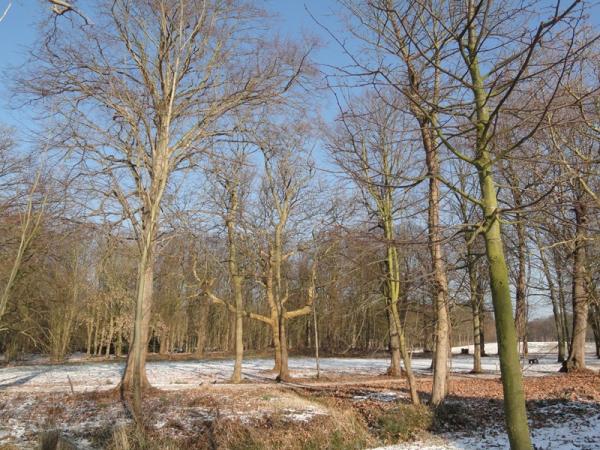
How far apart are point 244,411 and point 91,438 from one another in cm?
327

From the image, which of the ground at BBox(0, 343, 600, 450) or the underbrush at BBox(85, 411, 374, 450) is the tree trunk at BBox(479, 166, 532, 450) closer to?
the ground at BBox(0, 343, 600, 450)

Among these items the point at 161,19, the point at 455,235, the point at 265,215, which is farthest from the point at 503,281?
the point at 265,215

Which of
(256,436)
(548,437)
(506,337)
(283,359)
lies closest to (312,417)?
(256,436)

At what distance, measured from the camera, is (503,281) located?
4.50m

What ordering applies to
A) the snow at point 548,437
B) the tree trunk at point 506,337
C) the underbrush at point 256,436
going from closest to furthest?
the tree trunk at point 506,337
the snow at point 548,437
the underbrush at point 256,436

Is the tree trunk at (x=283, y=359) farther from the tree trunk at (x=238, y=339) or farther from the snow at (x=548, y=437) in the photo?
the snow at (x=548, y=437)

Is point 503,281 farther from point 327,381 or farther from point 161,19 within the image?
point 327,381

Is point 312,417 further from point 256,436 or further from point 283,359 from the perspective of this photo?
point 283,359

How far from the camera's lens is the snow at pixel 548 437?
7207 millimetres

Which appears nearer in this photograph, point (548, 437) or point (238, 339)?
point (548, 437)

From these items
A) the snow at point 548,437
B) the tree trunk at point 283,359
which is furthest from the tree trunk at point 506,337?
the tree trunk at point 283,359

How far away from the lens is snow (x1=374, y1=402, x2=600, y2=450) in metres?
7.21

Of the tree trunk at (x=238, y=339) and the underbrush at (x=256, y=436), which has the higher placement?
the tree trunk at (x=238, y=339)

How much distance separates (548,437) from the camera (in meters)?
7.70
